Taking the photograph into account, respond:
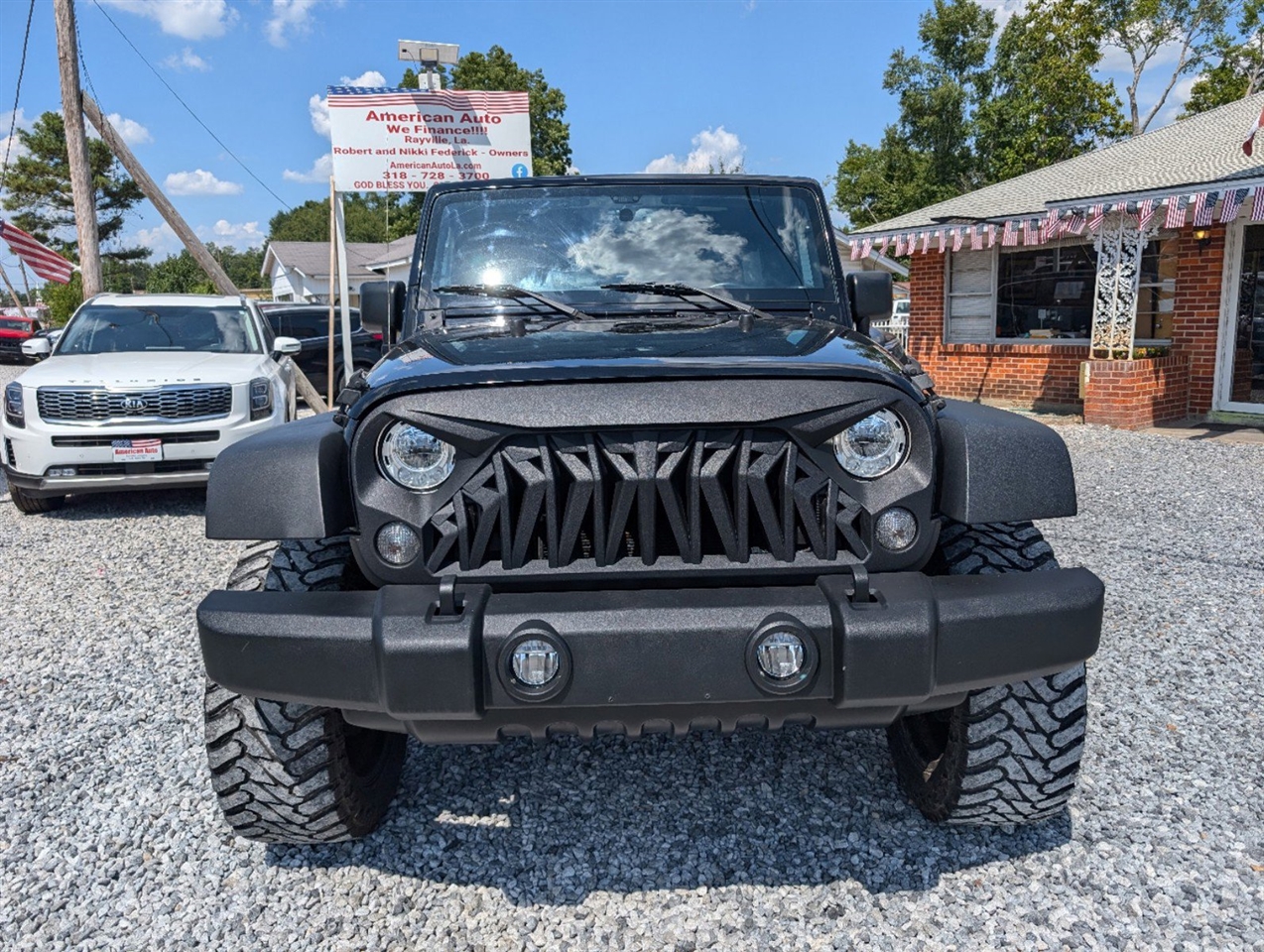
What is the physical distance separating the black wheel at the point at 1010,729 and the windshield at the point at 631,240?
1.14m

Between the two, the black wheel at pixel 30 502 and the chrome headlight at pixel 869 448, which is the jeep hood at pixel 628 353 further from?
the black wheel at pixel 30 502

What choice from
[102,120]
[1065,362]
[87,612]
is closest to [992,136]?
[1065,362]

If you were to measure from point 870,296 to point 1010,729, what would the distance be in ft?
4.91

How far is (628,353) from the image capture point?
214cm

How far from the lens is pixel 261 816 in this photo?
7.60 feet

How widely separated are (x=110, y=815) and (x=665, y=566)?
1.95m

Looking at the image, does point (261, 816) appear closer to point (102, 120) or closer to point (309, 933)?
point (309, 933)

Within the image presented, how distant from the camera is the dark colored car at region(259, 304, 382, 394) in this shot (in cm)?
1312

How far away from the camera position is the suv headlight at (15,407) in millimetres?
6508

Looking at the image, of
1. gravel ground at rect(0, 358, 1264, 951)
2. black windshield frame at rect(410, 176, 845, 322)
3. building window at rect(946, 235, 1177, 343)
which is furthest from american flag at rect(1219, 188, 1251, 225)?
black windshield frame at rect(410, 176, 845, 322)

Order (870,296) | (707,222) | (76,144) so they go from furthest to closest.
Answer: (76,144) < (707,222) < (870,296)

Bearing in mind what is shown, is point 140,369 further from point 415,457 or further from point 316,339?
point 316,339

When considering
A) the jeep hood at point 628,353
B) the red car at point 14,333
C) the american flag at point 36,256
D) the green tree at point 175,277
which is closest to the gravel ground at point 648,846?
the jeep hood at point 628,353

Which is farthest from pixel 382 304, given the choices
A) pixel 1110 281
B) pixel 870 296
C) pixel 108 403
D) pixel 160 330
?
pixel 1110 281
